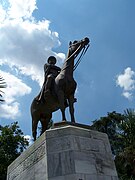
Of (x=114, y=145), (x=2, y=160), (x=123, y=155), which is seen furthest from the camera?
(x=114, y=145)

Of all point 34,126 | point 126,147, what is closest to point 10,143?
point 126,147

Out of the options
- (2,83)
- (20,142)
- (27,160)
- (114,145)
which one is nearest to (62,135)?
(27,160)

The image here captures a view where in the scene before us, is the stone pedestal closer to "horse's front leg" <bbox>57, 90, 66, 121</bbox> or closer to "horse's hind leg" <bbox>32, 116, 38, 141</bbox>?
"horse's front leg" <bbox>57, 90, 66, 121</bbox>

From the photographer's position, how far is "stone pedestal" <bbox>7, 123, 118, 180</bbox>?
861cm

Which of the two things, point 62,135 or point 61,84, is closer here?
point 62,135

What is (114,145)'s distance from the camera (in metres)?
39.0

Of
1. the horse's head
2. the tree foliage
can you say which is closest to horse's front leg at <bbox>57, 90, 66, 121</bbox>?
the horse's head

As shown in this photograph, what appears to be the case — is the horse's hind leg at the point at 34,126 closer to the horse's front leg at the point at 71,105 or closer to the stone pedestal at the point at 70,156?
the horse's front leg at the point at 71,105

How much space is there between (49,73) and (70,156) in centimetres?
369

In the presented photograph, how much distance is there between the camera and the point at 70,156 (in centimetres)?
873

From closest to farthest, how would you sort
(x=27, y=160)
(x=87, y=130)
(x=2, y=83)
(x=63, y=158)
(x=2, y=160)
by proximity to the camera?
(x=63, y=158), (x=87, y=130), (x=27, y=160), (x=2, y=83), (x=2, y=160)

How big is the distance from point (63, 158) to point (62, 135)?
692 mm

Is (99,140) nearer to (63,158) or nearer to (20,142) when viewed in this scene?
(63,158)

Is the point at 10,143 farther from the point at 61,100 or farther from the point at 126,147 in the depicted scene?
the point at 61,100
